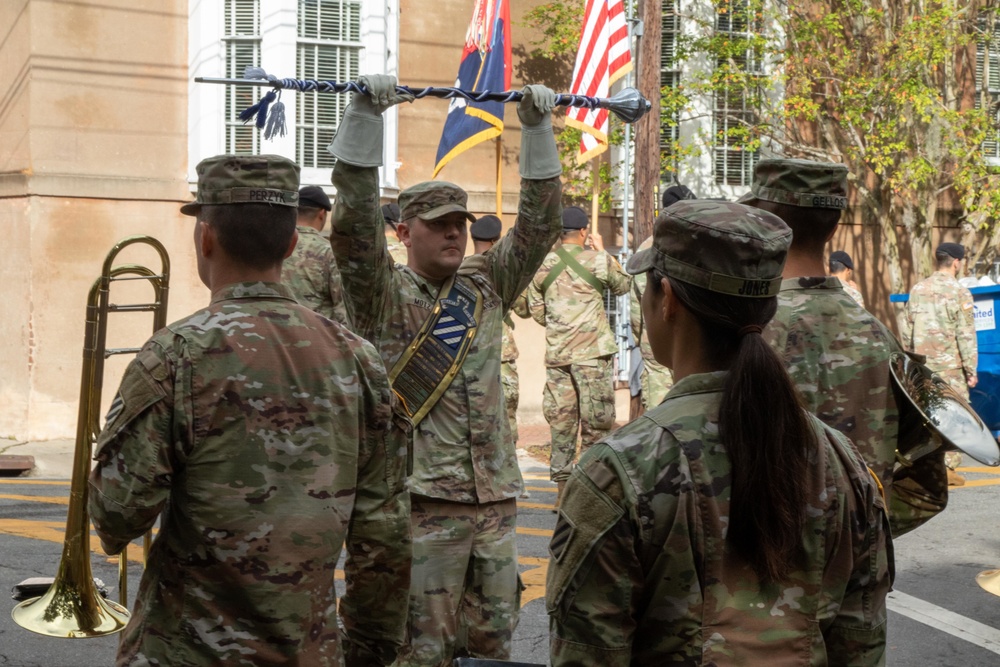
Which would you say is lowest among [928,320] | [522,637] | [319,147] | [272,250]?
[522,637]

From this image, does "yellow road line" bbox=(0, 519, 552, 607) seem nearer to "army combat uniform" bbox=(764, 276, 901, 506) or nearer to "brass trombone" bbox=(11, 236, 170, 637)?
"brass trombone" bbox=(11, 236, 170, 637)

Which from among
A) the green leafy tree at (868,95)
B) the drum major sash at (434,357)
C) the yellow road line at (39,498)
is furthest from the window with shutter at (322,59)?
the drum major sash at (434,357)

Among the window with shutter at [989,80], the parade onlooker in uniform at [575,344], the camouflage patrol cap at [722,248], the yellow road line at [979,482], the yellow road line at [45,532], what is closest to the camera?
the camouflage patrol cap at [722,248]

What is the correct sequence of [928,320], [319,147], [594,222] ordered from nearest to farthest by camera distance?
1. [928,320]
2. [594,222]
3. [319,147]

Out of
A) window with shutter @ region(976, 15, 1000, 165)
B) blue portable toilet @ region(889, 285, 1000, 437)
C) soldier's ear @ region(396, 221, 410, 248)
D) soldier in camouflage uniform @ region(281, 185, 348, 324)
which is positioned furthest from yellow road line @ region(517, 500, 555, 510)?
window with shutter @ region(976, 15, 1000, 165)

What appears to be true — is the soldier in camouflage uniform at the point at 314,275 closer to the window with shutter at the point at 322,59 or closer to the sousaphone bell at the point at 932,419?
the sousaphone bell at the point at 932,419

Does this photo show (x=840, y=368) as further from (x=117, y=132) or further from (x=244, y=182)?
(x=117, y=132)

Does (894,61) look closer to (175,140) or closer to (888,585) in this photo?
(175,140)

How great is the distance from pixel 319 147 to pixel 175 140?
63.9 inches

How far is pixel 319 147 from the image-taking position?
13.8m

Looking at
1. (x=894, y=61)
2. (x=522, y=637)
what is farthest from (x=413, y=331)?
(x=894, y=61)

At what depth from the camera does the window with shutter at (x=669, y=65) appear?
15188 millimetres

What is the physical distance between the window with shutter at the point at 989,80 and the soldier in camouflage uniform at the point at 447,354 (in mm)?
13015

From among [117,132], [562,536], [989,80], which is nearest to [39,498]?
[117,132]
